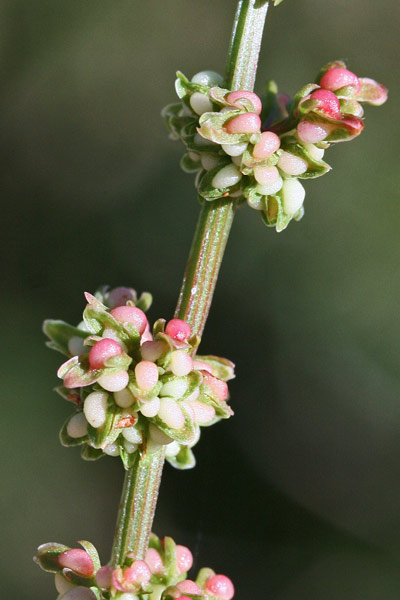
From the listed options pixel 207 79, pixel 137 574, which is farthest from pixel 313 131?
pixel 137 574

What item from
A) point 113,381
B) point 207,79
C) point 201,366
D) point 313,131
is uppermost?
point 207,79

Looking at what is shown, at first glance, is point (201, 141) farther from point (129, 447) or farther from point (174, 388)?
point (129, 447)

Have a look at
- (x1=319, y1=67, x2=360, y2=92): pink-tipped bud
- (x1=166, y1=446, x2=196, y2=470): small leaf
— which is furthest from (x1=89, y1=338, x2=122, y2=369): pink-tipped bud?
(x1=319, y1=67, x2=360, y2=92): pink-tipped bud

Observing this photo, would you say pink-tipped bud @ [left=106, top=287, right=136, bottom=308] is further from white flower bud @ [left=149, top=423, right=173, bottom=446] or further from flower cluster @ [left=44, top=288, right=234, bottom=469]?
white flower bud @ [left=149, top=423, right=173, bottom=446]

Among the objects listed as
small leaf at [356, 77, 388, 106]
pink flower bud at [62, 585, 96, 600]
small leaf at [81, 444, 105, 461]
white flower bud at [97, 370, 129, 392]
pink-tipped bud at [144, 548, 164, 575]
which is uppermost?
small leaf at [356, 77, 388, 106]

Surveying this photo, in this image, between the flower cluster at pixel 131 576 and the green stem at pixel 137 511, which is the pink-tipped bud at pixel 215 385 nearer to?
the green stem at pixel 137 511
